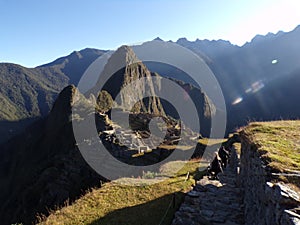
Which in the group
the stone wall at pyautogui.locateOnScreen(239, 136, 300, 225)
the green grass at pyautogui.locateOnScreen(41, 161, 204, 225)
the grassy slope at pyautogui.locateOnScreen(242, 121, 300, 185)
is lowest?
the green grass at pyautogui.locateOnScreen(41, 161, 204, 225)

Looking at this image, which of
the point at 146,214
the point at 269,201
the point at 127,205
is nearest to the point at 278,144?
the point at 269,201

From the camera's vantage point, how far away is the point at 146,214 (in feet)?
50.0

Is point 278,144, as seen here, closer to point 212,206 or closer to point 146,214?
point 212,206

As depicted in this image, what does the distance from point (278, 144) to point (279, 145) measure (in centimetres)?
15

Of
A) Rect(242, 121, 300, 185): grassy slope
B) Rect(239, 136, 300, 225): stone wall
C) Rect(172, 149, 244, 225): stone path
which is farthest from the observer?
Rect(172, 149, 244, 225): stone path

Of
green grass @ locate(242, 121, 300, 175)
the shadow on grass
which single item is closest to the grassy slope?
green grass @ locate(242, 121, 300, 175)

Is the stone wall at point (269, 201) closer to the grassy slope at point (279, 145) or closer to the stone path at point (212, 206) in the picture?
the grassy slope at point (279, 145)

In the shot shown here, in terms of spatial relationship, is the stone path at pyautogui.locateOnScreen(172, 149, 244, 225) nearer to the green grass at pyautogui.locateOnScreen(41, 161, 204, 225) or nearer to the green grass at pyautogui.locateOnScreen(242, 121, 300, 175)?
the green grass at pyautogui.locateOnScreen(41, 161, 204, 225)

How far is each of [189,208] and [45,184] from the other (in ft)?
161

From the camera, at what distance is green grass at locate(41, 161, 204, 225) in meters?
14.8

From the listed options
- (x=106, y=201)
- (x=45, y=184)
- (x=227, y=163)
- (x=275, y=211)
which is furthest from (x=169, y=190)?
(x=45, y=184)

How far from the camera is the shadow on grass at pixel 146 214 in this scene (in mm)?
14406

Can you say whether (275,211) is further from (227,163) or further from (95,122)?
(95,122)

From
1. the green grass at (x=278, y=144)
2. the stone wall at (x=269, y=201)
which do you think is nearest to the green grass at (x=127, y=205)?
the stone wall at (x=269, y=201)
